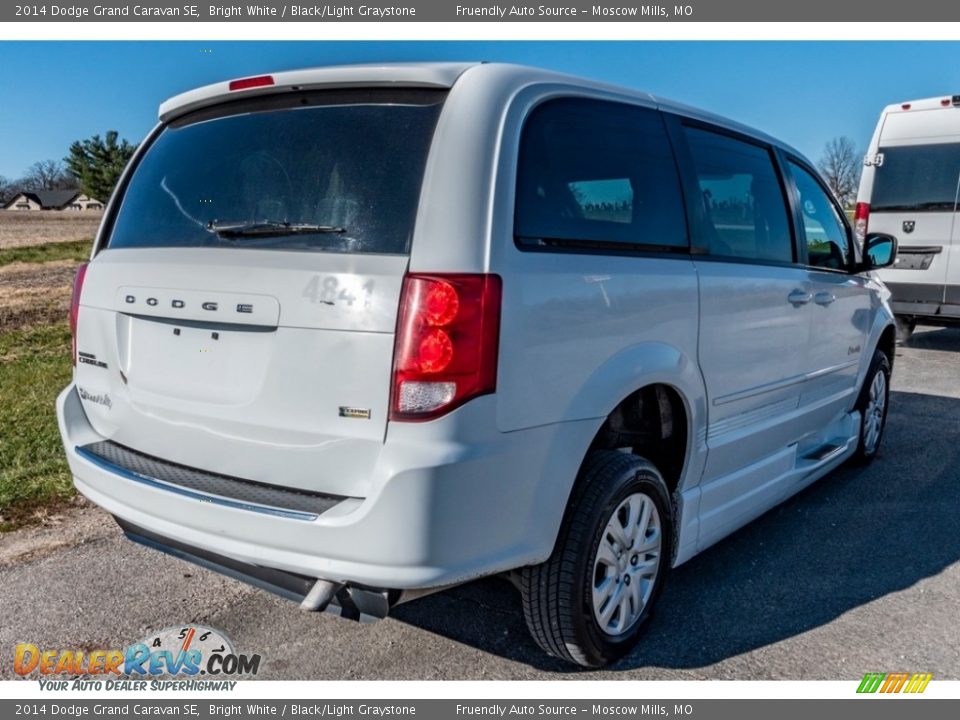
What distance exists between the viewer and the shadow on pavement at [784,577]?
320cm

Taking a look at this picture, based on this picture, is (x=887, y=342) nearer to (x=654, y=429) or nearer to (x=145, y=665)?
(x=654, y=429)

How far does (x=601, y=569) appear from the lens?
2.93 meters

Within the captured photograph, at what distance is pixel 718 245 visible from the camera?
11.6 ft

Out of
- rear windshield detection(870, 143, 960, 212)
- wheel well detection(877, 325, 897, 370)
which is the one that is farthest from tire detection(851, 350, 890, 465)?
rear windshield detection(870, 143, 960, 212)

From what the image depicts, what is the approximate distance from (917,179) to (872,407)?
5675mm

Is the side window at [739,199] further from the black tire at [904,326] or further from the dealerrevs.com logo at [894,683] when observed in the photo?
the black tire at [904,326]

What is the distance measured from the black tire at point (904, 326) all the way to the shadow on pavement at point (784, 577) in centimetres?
575

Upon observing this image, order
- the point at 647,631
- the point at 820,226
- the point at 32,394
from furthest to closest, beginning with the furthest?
the point at 32,394 → the point at 820,226 → the point at 647,631

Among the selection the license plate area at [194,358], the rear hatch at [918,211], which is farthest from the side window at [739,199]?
the rear hatch at [918,211]

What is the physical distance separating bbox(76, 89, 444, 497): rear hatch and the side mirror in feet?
11.3

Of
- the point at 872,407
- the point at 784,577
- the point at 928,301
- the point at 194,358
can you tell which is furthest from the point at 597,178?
the point at 928,301

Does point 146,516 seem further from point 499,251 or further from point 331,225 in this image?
point 499,251

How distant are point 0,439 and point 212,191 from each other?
3493 mm

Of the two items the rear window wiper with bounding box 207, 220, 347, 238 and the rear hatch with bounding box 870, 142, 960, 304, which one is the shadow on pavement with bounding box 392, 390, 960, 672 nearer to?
the rear window wiper with bounding box 207, 220, 347, 238
